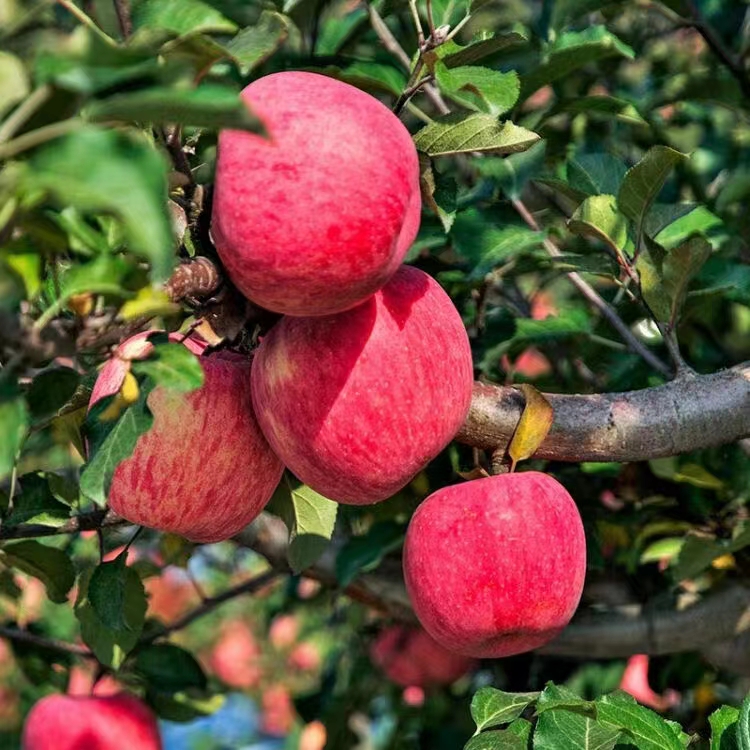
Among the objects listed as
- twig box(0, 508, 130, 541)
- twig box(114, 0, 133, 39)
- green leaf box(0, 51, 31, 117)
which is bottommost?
twig box(0, 508, 130, 541)

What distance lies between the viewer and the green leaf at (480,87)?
875 millimetres

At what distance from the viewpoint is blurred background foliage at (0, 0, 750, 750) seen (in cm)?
60

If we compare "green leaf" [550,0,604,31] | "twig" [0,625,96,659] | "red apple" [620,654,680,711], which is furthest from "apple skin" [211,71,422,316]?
"red apple" [620,654,680,711]

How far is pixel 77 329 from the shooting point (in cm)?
72

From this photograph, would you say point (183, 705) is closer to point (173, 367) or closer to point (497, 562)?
point (497, 562)

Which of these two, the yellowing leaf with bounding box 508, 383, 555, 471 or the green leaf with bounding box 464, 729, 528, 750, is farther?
the yellowing leaf with bounding box 508, 383, 555, 471

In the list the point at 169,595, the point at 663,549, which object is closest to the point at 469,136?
the point at 663,549

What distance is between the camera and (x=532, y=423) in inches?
37.7

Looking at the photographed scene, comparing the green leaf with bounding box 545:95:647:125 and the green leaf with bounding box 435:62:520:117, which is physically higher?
the green leaf with bounding box 435:62:520:117

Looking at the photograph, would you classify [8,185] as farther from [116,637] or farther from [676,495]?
[676,495]

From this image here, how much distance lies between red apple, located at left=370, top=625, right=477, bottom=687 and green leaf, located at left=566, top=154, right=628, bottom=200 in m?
0.75

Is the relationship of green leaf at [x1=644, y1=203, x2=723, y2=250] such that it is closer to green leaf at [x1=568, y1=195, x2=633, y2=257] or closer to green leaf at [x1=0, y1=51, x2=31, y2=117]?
green leaf at [x1=568, y1=195, x2=633, y2=257]

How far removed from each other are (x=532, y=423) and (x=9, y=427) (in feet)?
1.56

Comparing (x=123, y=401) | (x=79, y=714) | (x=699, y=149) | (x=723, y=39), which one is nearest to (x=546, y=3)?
(x=723, y=39)
